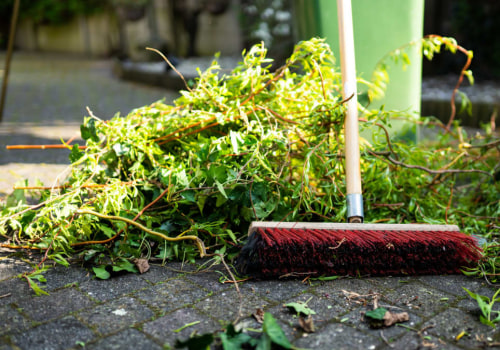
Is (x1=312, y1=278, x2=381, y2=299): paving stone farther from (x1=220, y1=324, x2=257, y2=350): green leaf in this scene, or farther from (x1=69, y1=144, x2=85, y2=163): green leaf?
(x1=69, y1=144, x2=85, y2=163): green leaf

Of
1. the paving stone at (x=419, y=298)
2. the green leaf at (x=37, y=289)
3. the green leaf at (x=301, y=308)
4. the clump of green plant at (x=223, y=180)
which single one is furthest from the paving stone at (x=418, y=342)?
the green leaf at (x=37, y=289)

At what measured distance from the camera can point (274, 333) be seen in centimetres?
131

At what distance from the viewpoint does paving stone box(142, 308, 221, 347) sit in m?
1.37

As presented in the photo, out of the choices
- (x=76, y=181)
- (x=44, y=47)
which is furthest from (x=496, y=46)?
(x=44, y=47)

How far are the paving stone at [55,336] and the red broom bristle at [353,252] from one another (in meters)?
0.60

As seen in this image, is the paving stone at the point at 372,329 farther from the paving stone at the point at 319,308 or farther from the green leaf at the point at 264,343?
the green leaf at the point at 264,343

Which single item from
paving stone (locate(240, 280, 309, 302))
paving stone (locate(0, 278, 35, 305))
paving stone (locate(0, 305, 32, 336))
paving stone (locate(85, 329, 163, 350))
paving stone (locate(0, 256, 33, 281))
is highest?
paving stone (locate(0, 256, 33, 281))

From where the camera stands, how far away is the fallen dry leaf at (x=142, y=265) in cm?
181

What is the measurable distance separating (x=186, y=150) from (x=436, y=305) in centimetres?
130

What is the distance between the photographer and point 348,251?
1.72m

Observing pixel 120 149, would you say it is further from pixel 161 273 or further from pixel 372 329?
pixel 372 329

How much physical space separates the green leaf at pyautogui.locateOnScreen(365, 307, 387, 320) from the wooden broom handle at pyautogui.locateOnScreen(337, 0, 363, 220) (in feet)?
1.85

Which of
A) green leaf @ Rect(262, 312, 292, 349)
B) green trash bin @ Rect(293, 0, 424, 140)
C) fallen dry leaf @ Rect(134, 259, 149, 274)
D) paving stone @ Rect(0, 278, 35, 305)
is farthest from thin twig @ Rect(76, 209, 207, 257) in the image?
green trash bin @ Rect(293, 0, 424, 140)

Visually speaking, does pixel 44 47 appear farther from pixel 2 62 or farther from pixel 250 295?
pixel 250 295
